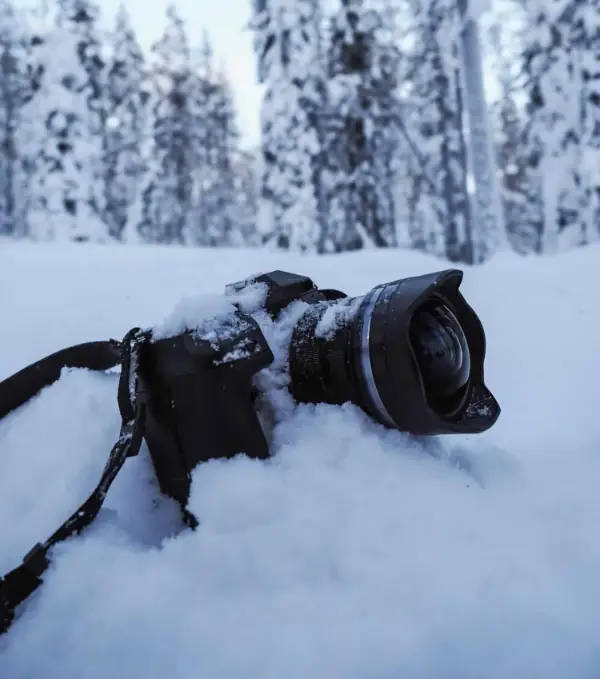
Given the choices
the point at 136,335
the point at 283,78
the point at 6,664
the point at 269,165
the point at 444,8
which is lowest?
the point at 6,664

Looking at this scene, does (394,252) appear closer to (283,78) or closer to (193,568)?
(193,568)

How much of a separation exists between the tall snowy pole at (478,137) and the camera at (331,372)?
1375cm

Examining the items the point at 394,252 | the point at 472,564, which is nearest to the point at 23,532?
the point at 472,564

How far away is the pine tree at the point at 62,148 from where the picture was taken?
15336 millimetres

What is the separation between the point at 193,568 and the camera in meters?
1.09

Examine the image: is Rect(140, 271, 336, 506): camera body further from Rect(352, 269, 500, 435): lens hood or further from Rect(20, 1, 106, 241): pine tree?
Rect(20, 1, 106, 241): pine tree

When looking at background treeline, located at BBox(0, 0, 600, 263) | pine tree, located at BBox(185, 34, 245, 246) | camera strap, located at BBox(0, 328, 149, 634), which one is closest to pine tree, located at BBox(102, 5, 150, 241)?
background treeline, located at BBox(0, 0, 600, 263)

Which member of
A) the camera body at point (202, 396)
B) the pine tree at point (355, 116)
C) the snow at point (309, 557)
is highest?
the pine tree at point (355, 116)

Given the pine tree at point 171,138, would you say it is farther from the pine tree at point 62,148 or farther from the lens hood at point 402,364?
the lens hood at point 402,364

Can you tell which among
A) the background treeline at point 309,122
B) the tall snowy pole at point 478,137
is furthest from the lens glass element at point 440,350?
the tall snowy pole at point 478,137

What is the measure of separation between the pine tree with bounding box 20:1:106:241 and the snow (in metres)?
14.6

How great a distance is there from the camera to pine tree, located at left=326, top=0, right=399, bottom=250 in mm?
13406

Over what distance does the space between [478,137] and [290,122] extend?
4.42 metres

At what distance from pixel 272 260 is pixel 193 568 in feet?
12.7
